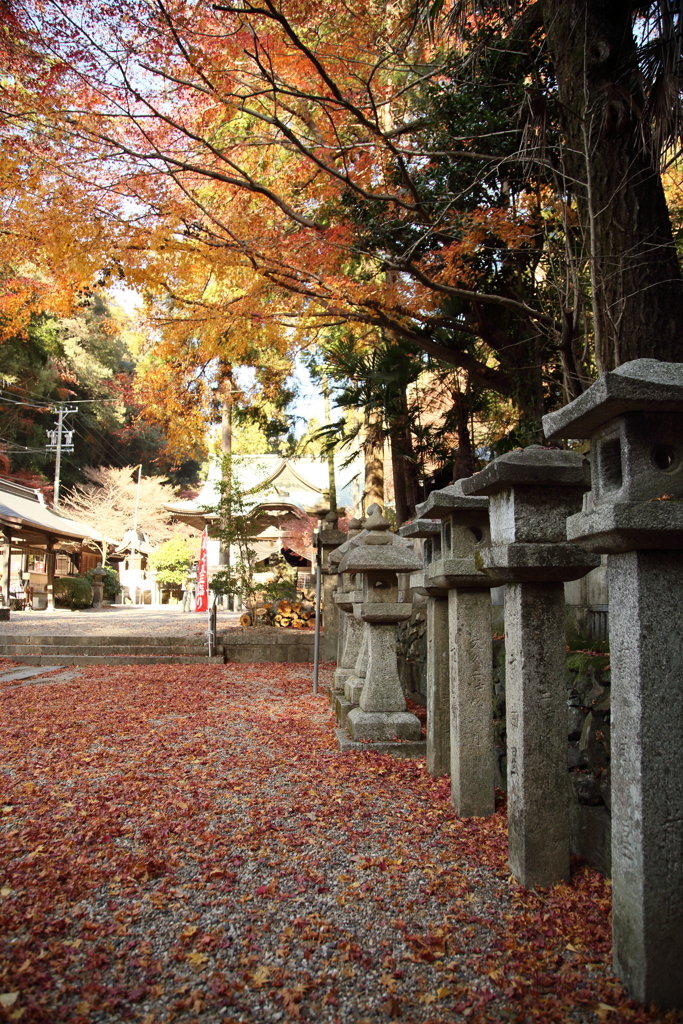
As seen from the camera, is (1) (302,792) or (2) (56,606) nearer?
(1) (302,792)

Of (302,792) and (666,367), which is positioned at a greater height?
(666,367)

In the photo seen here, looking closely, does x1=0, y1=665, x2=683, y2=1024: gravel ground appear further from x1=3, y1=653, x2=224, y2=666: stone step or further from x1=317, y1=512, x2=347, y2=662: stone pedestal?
x1=3, y1=653, x2=224, y2=666: stone step

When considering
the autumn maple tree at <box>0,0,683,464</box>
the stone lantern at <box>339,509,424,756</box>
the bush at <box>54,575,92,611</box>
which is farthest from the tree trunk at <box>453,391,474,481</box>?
the bush at <box>54,575,92,611</box>

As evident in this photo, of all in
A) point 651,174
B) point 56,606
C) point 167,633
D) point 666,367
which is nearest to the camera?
point 666,367

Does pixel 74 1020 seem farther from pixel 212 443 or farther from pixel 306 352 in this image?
pixel 212 443

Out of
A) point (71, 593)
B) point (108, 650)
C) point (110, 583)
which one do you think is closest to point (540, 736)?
point (108, 650)

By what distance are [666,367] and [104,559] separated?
1151 inches

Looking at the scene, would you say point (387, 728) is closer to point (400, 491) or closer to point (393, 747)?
point (393, 747)

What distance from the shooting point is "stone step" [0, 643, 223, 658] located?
37.5 feet

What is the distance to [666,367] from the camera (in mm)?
2014

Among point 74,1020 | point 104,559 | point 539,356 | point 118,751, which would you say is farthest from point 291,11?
point 104,559

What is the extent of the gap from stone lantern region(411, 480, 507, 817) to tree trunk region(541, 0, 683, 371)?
2254 millimetres

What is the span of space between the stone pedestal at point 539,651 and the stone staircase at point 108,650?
29.3 feet

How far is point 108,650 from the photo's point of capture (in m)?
11.6
